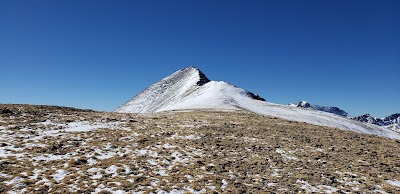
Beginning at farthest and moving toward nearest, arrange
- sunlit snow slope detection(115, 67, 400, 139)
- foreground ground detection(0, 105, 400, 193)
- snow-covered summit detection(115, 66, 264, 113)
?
snow-covered summit detection(115, 66, 264, 113), sunlit snow slope detection(115, 67, 400, 139), foreground ground detection(0, 105, 400, 193)

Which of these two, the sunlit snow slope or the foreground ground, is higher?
the sunlit snow slope

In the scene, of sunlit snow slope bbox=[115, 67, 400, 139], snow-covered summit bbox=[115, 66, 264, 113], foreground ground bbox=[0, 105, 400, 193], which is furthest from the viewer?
snow-covered summit bbox=[115, 66, 264, 113]

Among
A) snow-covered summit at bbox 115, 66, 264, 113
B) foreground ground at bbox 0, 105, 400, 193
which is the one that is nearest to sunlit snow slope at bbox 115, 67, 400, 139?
snow-covered summit at bbox 115, 66, 264, 113

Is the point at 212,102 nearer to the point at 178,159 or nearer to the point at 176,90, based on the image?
the point at 178,159

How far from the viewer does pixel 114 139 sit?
23.2 metres

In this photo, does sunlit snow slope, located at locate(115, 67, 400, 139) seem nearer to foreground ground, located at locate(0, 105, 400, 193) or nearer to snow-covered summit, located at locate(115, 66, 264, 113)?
snow-covered summit, located at locate(115, 66, 264, 113)

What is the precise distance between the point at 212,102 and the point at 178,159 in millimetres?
45860

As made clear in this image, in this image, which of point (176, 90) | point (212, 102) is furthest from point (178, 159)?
point (176, 90)

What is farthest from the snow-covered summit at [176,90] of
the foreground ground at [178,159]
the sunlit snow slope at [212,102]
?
the foreground ground at [178,159]

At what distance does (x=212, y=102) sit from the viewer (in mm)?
64688

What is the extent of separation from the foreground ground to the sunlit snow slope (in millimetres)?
29712

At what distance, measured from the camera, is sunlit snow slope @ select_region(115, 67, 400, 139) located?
5891cm

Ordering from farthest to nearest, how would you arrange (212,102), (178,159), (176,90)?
(176,90) < (212,102) < (178,159)

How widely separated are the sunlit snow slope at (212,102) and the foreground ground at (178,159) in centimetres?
2971
